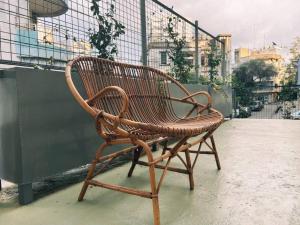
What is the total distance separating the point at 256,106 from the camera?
7164 mm

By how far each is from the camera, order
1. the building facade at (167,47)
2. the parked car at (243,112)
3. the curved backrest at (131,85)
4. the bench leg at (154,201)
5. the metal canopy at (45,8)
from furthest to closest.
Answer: the parked car at (243,112), the building facade at (167,47), the metal canopy at (45,8), the curved backrest at (131,85), the bench leg at (154,201)

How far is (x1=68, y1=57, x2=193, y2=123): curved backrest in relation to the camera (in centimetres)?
172

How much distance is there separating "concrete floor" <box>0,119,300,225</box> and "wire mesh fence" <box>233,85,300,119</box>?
4577 millimetres

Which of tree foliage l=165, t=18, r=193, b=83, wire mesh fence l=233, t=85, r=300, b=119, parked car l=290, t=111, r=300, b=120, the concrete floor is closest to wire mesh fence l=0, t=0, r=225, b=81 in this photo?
tree foliage l=165, t=18, r=193, b=83

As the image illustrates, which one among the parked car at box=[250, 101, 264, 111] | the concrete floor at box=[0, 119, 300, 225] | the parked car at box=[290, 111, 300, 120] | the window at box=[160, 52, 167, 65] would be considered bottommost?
the concrete floor at box=[0, 119, 300, 225]

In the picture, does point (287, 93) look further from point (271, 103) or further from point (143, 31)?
point (143, 31)

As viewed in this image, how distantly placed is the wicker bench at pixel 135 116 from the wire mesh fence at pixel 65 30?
1.25ft

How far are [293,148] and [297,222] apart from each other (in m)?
1.84

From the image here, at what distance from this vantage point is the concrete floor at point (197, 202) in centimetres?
139

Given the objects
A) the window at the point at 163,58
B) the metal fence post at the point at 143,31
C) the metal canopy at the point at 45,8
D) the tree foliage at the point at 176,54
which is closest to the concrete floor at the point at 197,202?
the metal canopy at the point at 45,8

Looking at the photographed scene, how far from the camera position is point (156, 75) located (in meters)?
2.36

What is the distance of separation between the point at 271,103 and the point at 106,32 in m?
5.40

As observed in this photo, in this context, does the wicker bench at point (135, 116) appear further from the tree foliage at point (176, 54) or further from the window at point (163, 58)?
the tree foliage at point (176, 54)

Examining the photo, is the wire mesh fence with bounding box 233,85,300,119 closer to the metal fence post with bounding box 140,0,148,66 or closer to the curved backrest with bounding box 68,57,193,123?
the metal fence post with bounding box 140,0,148,66
